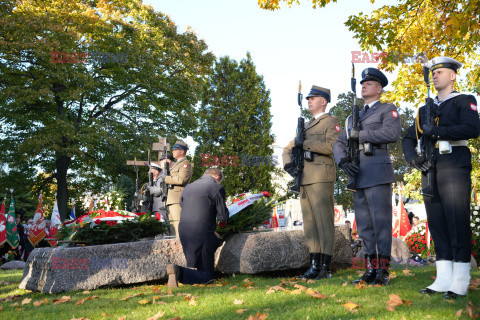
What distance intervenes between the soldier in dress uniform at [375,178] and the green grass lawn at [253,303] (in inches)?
13.8

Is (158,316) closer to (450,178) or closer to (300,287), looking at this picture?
(300,287)

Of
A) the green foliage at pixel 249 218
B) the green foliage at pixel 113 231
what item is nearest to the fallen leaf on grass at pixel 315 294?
the green foliage at pixel 249 218

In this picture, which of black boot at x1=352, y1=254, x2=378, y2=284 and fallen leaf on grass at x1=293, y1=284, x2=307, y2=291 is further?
black boot at x1=352, y1=254, x2=378, y2=284

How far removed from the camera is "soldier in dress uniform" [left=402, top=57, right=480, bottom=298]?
14.2ft

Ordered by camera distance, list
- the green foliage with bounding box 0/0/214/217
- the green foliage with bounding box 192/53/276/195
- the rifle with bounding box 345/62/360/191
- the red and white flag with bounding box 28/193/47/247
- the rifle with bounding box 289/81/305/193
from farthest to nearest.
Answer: the green foliage with bounding box 192/53/276/195
the green foliage with bounding box 0/0/214/217
the red and white flag with bounding box 28/193/47/247
the rifle with bounding box 289/81/305/193
the rifle with bounding box 345/62/360/191

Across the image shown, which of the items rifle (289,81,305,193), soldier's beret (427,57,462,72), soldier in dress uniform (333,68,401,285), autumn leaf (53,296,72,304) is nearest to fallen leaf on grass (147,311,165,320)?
autumn leaf (53,296,72,304)

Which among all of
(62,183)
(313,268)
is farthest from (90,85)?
(313,268)

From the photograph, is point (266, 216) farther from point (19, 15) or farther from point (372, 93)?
point (19, 15)

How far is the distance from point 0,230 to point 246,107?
640 inches

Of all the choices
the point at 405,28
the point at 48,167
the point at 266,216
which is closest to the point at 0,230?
the point at 266,216

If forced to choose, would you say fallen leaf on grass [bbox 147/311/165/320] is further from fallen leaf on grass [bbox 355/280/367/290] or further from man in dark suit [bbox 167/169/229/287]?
man in dark suit [bbox 167/169/229/287]

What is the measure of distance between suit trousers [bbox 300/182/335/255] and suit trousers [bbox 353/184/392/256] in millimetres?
716

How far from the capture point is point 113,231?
671cm

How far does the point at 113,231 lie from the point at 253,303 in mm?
2957
